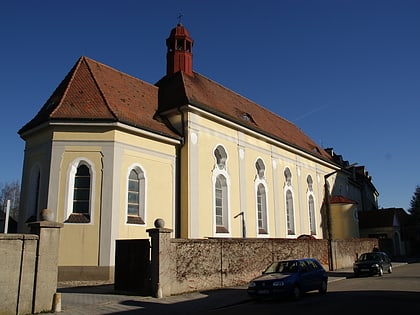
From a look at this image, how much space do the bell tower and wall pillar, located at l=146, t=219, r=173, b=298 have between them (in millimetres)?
15922

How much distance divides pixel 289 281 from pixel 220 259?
158 inches

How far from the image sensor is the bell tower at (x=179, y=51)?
27.5 meters

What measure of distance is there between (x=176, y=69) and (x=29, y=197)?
12.8 meters

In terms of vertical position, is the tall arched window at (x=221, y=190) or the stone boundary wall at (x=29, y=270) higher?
the tall arched window at (x=221, y=190)

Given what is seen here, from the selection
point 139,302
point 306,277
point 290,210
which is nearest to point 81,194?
point 139,302

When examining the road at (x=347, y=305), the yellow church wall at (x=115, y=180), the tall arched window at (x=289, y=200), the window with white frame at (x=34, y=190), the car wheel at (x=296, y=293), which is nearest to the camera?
the road at (x=347, y=305)

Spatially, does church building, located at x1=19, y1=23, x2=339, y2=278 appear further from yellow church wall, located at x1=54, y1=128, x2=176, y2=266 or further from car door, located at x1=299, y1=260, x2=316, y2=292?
car door, located at x1=299, y1=260, x2=316, y2=292

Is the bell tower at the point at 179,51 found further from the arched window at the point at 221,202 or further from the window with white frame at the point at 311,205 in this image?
the window with white frame at the point at 311,205

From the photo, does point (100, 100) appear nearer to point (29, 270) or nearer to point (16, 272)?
point (29, 270)

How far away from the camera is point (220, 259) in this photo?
1641cm

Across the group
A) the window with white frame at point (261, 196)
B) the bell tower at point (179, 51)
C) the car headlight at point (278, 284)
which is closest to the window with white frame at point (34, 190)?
the bell tower at point (179, 51)

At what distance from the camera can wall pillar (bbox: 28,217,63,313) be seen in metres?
10.9

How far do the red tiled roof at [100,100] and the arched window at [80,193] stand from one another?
2332 mm

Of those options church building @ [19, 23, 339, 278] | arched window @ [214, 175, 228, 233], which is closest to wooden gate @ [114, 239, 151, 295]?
church building @ [19, 23, 339, 278]
